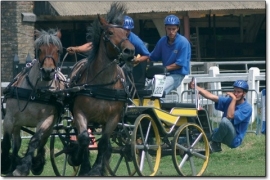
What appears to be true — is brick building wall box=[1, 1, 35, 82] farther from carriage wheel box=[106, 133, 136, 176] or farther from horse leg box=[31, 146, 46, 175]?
Result: horse leg box=[31, 146, 46, 175]

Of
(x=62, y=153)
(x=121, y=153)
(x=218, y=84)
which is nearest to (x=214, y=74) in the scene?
(x=218, y=84)

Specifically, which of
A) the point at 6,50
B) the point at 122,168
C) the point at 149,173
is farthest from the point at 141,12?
the point at 149,173

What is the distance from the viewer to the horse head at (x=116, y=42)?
37.2 feet

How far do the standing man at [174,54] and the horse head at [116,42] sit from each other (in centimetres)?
136

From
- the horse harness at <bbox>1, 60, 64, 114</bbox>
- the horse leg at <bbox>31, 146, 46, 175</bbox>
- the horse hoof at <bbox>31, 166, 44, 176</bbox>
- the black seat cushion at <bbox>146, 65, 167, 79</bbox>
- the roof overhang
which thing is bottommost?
the horse hoof at <bbox>31, 166, 44, 176</bbox>

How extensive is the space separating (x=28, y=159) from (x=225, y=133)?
3269mm

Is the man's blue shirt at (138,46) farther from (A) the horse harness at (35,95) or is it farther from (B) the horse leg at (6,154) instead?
(B) the horse leg at (6,154)

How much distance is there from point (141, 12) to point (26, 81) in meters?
13.9

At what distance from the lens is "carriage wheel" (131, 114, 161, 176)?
1180 cm

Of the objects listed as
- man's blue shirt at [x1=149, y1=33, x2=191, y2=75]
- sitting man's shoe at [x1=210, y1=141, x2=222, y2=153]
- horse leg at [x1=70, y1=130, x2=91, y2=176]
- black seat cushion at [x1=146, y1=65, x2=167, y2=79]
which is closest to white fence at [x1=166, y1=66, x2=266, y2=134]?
sitting man's shoe at [x1=210, y1=141, x2=222, y2=153]

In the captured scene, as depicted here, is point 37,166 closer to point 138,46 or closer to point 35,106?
point 35,106

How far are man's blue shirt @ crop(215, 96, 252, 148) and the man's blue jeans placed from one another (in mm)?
118

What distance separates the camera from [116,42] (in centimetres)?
1159

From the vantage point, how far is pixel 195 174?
40.9 ft
